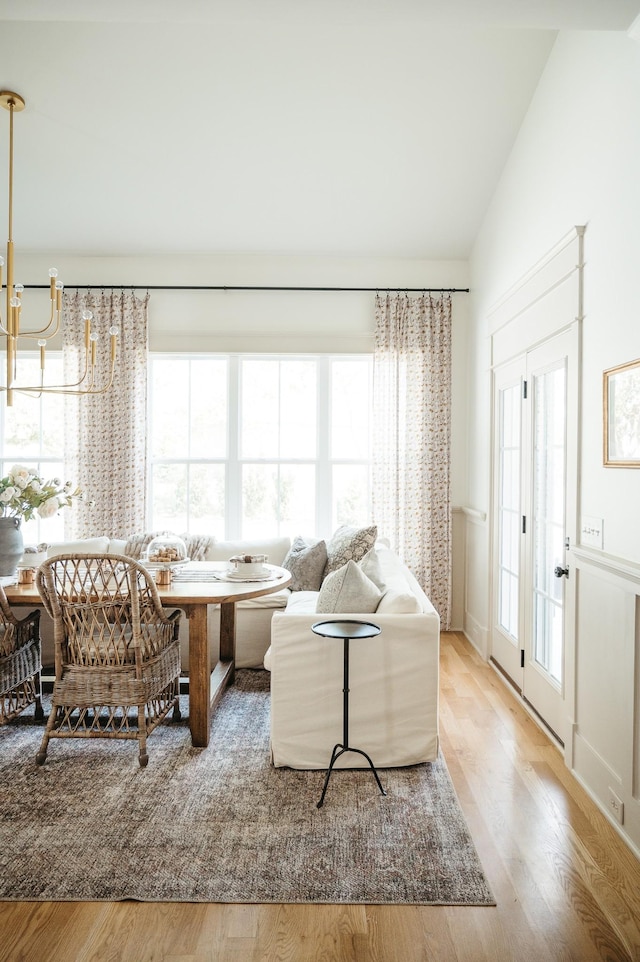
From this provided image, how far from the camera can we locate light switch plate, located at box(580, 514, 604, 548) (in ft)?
8.50

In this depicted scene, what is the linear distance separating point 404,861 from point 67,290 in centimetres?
468

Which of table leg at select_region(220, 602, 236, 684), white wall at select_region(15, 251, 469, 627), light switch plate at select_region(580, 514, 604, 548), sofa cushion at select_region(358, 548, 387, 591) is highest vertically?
white wall at select_region(15, 251, 469, 627)

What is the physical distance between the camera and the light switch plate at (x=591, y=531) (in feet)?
8.50

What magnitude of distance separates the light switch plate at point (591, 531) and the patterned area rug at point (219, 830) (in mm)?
1185

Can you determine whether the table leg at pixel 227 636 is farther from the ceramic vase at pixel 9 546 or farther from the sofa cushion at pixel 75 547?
the ceramic vase at pixel 9 546

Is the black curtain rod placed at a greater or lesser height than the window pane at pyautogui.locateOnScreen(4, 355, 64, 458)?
greater

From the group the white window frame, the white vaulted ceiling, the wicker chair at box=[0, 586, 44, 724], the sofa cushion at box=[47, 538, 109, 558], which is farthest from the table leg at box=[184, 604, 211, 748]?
the white vaulted ceiling

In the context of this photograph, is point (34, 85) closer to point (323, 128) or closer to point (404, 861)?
point (323, 128)

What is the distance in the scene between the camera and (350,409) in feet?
17.1

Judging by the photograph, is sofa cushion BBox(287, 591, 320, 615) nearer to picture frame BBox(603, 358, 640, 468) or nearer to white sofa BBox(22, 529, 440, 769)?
white sofa BBox(22, 529, 440, 769)

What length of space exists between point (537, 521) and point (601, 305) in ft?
4.27

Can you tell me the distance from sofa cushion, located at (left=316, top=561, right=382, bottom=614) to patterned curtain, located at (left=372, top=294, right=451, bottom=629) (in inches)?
83.0

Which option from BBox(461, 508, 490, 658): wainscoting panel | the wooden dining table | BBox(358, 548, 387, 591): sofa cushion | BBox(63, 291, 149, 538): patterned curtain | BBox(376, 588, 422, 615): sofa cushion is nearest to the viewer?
BBox(376, 588, 422, 615): sofa cushion

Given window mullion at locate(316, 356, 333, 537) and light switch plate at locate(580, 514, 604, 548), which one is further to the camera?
window mullion at locate(316, 356, 333, 537)
